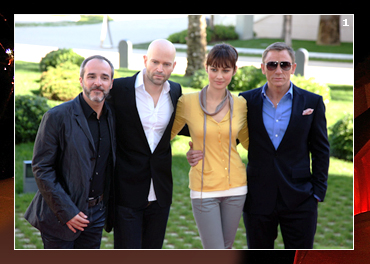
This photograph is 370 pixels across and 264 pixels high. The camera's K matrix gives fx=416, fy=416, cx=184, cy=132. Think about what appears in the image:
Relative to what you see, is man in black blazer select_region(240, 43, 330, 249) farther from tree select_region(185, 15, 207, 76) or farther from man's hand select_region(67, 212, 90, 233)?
tree select_region(185, 15, 207, 76)

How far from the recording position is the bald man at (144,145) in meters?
3.39

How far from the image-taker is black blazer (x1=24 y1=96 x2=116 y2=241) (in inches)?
122

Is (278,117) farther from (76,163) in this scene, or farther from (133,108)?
(76,163)

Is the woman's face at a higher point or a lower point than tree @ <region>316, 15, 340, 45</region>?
lower

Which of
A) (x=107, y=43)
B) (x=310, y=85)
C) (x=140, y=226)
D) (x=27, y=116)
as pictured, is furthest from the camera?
(x=107, y=43)

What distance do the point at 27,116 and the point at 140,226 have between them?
511 cm

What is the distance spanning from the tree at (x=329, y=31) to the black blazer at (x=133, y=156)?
42.4 ft

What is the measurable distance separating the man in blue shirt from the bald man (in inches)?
13.3

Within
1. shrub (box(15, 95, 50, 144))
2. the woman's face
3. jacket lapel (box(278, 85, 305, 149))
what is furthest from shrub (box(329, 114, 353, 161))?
shrub (box(15, 95, 50, 144))

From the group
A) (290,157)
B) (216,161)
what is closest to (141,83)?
(216,161)

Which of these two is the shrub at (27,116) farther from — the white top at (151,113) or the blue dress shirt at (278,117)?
the blue dress shirt at (278,117)

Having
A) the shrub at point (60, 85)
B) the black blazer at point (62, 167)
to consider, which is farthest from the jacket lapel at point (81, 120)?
the shrub at point (60, 85)

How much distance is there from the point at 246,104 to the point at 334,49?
1163 cm

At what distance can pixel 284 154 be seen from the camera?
136 inches
